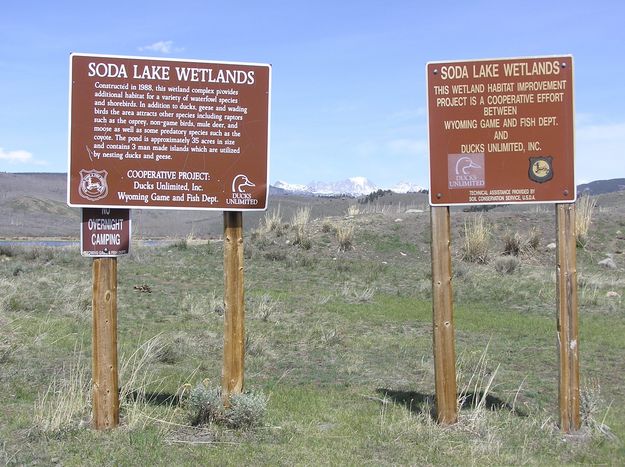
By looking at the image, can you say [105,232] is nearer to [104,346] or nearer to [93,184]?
[93,184]

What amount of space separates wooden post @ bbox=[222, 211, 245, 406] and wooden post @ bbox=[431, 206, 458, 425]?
1.69 m

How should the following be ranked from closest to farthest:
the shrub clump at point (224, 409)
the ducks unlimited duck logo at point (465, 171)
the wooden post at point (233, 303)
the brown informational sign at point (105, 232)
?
the brown informational sign at point (105, 232), the shrub clump at point (224, 409), the wooden post at point (233, 303), the ducks unlimited duck logo at point (465, 171)

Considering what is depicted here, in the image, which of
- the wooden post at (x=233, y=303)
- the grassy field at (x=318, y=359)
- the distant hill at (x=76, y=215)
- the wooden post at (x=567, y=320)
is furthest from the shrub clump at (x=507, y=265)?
the distant hill at (x=76, y=215)

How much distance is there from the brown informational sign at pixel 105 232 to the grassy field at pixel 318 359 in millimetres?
1282

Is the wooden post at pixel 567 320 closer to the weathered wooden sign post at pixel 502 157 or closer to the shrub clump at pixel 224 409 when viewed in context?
the weathered wooden sign post at pixel 502 157

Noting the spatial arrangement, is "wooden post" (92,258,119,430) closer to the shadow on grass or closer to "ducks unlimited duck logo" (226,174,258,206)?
"ducks unlimited duck logo" (226,174,258,206)

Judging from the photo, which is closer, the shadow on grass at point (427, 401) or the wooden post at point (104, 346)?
the wooden post at point (104, 346)

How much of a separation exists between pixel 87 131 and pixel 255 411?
2674 mm

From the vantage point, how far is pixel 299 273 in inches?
720

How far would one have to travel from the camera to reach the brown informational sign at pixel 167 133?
5738 mm

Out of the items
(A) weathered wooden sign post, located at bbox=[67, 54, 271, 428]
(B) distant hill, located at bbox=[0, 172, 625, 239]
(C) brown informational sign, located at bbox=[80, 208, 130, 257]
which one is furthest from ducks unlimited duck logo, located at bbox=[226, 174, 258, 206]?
(B) distant hill, located at bbox=[0, 172, 625, 239]

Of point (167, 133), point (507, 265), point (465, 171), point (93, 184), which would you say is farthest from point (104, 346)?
point (507, 265)

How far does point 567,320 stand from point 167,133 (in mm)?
3757

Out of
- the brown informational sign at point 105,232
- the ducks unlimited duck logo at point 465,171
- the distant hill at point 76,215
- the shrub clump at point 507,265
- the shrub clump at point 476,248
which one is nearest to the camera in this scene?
the brown informational sign at point 105,232
